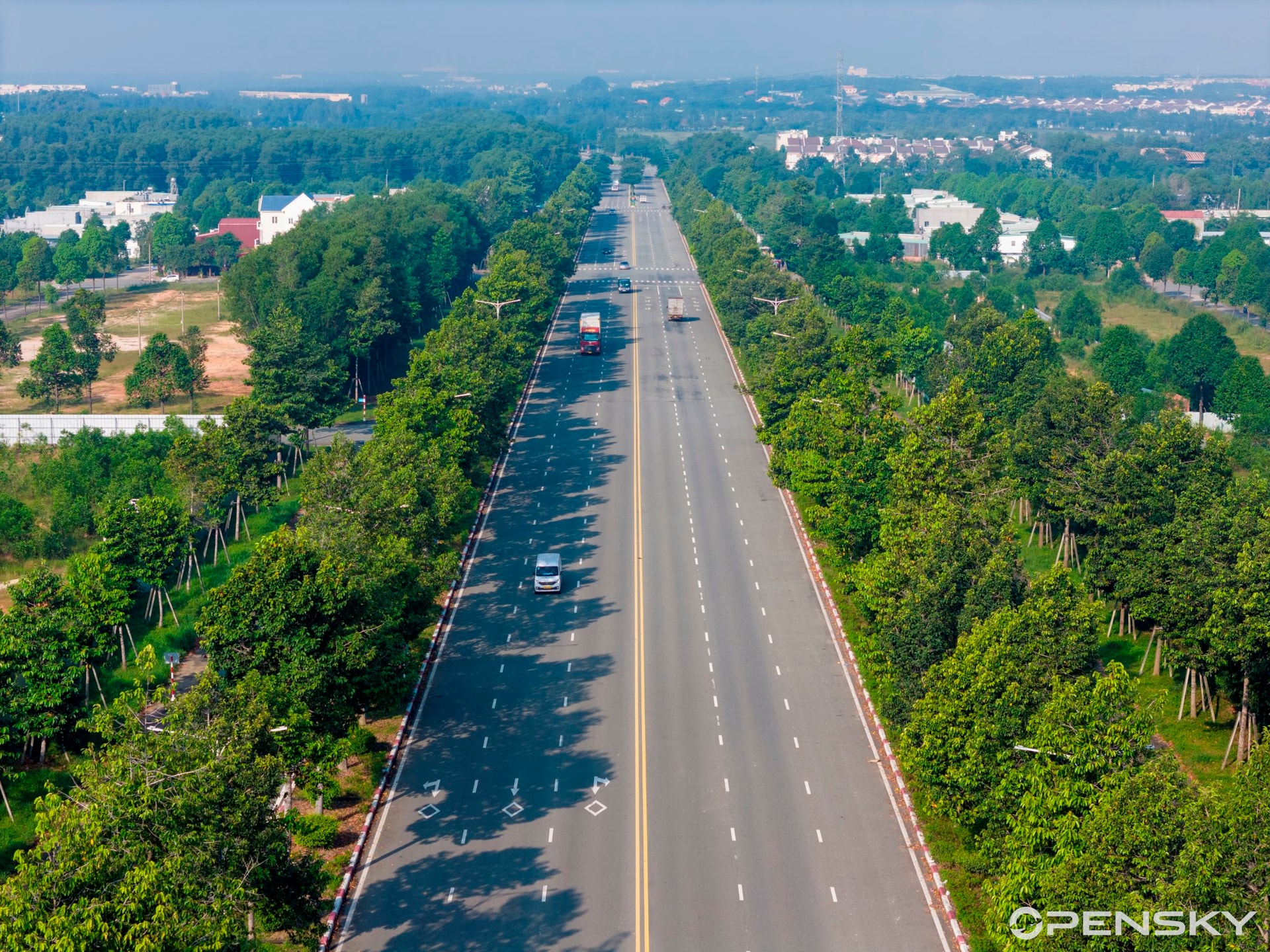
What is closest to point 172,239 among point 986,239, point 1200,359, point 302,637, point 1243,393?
point 986,239

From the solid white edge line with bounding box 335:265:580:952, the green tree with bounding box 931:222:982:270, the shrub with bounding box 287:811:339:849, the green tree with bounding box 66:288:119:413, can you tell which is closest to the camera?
the solid white edge line with bounding box 335:265:580:952

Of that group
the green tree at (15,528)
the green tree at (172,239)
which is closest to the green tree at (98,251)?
the green tree at (172,239)

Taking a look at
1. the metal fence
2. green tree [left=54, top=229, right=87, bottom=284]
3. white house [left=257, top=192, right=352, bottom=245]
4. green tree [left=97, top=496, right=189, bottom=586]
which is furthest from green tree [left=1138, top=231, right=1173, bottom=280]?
green tree [left=97, top=496, right=189, bottom=586]

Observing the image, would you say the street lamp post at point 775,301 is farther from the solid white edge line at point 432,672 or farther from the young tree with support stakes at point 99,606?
the young tree with support stakes at point 99,606

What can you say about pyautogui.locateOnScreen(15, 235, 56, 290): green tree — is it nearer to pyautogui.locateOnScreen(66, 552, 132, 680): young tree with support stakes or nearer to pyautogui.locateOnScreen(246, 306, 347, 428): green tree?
pyautogui.locateOnScreen(246, 306, 347, 428): green tree

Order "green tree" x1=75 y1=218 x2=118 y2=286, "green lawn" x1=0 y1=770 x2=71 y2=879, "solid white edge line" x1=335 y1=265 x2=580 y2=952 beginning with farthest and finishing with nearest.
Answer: "green tree" x1=75 y1=218 x2=118 y2=286 < "green lawn" x1=0 y1=770 x2=71 y2=879 < "solid white edge line" x1=335 y1=265 x2=580 y2=952

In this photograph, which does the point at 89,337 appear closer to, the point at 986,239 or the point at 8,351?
the point at 8,351
